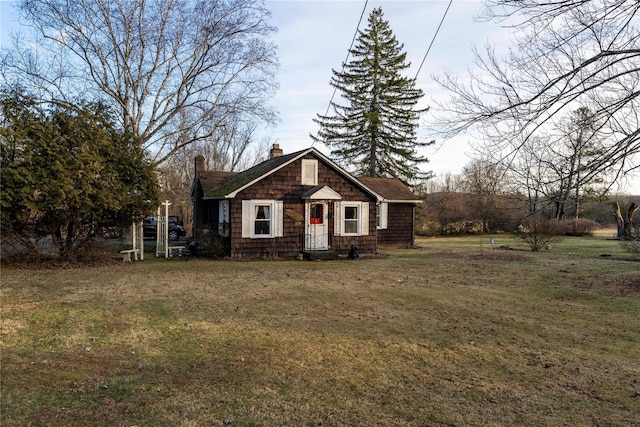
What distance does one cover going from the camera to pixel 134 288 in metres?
10.3

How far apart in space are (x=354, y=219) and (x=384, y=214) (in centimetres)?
505

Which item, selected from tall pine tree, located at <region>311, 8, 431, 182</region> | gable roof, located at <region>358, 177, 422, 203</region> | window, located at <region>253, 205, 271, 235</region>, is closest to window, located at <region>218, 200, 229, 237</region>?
window, located at <region>253, 205, 271, 235</region>

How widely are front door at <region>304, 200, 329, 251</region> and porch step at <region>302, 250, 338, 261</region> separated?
0.52m

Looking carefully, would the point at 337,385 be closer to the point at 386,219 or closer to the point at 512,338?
the point at 512,338

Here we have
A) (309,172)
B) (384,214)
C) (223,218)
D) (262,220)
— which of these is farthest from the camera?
(384,214)

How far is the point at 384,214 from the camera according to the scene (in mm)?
23578

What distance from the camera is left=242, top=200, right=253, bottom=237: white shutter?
54.4 ft

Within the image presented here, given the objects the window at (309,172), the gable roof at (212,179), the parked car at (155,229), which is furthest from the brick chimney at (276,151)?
the parked car at (155,229)

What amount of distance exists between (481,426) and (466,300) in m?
6.01

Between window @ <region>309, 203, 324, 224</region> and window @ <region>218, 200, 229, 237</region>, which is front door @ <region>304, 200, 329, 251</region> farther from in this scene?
window @ <region>218, 200, 229, 237</region>

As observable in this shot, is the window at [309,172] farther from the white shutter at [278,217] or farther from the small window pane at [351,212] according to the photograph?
the small window pane at [351,212]

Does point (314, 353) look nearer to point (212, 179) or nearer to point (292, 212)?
point (292, 212)

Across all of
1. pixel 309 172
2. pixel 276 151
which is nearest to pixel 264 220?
pixel 309 172

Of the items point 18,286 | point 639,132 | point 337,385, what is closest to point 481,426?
point 337,385
